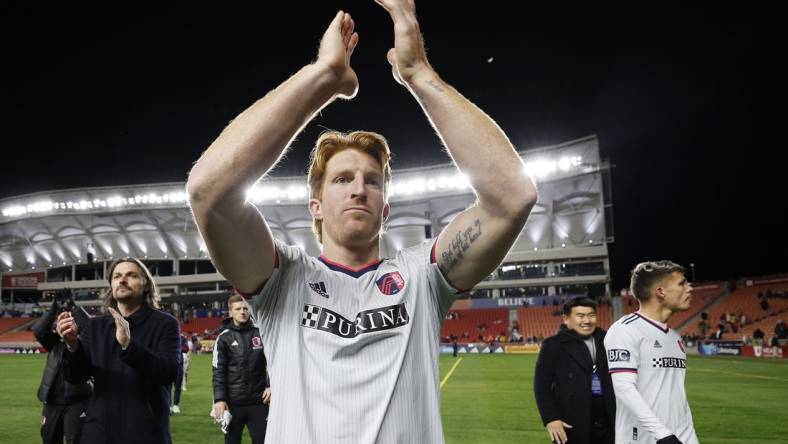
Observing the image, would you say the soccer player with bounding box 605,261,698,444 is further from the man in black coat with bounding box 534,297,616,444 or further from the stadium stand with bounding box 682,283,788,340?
the stadium stand with bounding box 682,283,788,340

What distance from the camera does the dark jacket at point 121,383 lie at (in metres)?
4.21

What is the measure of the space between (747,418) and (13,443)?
13.7 meters

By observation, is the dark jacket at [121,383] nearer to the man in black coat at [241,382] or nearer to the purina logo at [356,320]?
the man in black coat at [241,382]

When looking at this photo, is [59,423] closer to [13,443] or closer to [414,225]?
[13,443]

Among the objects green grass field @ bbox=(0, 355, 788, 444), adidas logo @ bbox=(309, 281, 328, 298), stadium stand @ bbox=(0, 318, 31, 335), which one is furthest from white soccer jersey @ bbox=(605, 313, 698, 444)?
stadium stand @ bbox=(0, 318, 31, 335)

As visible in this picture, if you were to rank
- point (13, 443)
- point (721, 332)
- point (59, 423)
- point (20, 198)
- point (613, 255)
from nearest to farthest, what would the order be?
1. point (59, 423)
2. point (13, 443)
3. point (721, 332)
4. point (20, 198)
5. point (613, 255)

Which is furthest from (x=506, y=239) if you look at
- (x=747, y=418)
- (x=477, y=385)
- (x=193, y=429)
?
(x=477, y=385)

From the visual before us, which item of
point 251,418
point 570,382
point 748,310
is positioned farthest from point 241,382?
point 748,310

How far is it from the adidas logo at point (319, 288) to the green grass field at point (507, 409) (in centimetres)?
839

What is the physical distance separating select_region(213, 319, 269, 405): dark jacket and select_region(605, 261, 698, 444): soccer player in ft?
13.4

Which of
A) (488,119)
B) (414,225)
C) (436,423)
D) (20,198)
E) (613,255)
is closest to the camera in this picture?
(488,119)

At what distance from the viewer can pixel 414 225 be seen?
52.5 metres

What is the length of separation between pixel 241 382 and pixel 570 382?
Result: 379 centimetres

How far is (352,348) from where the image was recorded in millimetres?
1871
